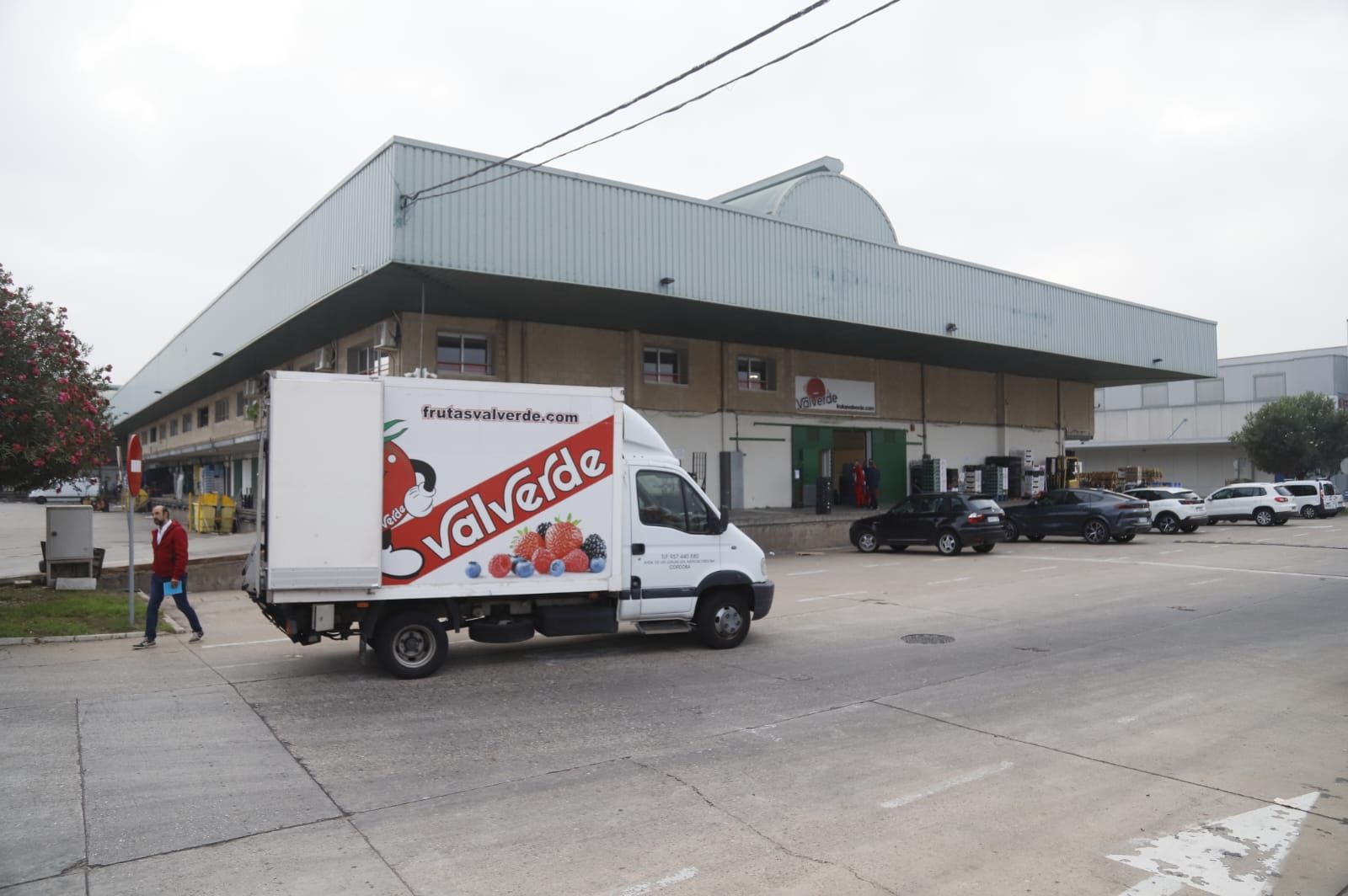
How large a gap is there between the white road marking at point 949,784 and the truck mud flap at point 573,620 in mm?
4607

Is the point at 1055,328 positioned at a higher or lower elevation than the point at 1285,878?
higher

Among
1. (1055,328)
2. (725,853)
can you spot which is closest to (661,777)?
(725,853)

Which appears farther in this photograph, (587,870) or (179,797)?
(179,797)

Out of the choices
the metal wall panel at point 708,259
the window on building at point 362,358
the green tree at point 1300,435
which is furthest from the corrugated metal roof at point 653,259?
the green tree at point 1300,435

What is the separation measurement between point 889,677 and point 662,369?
17.6 meters

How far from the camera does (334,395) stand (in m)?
8.62

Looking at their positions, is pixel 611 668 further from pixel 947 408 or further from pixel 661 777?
pixel 947 408

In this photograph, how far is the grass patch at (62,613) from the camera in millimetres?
11641

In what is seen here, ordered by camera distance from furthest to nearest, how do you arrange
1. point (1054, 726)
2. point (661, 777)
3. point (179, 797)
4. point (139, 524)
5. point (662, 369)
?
1. point (139, 524)
2. point (662, 369)
3. point (1054, 726)
4. point (661, 777)
5. point (179, 797)

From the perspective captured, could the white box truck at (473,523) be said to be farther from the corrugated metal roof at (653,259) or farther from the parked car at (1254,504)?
the parked car at (1254,504)

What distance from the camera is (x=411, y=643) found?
9.07 m

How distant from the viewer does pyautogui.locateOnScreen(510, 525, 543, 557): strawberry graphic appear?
369 inches

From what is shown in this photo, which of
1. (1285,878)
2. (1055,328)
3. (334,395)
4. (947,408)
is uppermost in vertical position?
(1055,328)

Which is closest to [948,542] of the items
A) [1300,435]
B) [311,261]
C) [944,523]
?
[944,523]
